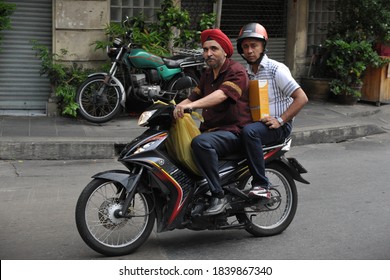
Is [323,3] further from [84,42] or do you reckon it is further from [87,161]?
[87,161]

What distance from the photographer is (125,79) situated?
10586 mm

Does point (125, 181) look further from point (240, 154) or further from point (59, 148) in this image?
point (59, 148)

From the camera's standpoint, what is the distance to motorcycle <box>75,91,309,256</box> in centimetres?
509

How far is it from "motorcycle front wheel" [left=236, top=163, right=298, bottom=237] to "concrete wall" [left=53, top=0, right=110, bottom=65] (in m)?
5.81

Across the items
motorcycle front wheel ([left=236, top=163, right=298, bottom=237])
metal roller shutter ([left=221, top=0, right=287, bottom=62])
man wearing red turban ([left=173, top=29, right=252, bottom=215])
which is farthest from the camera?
metal roller shutter ([left=221, top=0, right=287, bottom=62])

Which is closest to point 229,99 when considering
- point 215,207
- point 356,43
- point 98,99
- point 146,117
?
point 146,117

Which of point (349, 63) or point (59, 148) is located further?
point (349, 63)

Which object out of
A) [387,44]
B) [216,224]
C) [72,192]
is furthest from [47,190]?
[387,44]

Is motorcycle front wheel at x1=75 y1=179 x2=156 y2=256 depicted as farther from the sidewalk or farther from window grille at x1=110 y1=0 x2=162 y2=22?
window grille at x1=110 y1=0 x2=162 y2=22

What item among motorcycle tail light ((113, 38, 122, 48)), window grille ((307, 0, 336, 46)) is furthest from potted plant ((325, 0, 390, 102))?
motorcycle tail light ((113, 38, 122, 48))

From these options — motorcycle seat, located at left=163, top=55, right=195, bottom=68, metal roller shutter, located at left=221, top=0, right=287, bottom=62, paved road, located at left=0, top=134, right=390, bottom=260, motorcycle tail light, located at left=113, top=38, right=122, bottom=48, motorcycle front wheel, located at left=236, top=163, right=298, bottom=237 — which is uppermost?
metal roller shutter, located at left=221, top=0, right=287, bottom=62

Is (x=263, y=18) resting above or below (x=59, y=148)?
above

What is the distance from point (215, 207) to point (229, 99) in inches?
32.4

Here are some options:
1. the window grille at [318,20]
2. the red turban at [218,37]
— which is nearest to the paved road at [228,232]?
the red turban at [218,37]
